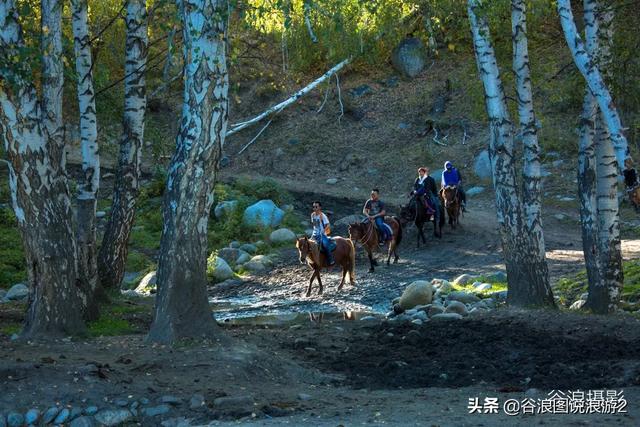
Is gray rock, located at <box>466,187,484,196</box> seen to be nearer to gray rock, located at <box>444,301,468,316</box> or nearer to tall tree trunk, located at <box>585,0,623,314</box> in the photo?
gray rock, located at <box>444,301,468,316</box>

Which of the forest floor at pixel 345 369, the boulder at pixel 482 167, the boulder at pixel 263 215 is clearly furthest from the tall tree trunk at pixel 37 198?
the boulder at pixel 482 167

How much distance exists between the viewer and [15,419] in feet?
30.1

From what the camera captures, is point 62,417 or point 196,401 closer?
point 62,417

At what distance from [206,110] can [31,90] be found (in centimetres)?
217

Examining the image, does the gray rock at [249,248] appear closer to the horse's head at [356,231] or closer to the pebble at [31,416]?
the horse's head at [356,231]

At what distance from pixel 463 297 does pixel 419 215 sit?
8383 mm

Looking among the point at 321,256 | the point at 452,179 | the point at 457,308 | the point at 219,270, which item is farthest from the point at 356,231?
the point at 457,308

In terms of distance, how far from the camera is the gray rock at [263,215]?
27.9 meters

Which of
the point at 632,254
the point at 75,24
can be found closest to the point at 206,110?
the point at 75,24

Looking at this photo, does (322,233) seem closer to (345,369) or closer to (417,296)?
(417,296)

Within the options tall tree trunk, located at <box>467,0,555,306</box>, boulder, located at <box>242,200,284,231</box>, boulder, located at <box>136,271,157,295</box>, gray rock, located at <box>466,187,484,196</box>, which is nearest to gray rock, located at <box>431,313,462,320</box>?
tall tree trunk, located at <box>467,0,555,306</box>

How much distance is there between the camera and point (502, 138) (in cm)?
1434

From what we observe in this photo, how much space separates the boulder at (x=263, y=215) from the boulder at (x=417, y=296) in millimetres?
10489

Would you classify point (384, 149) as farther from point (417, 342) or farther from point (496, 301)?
point (417, 342)
